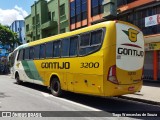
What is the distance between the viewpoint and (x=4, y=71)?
40.7 m

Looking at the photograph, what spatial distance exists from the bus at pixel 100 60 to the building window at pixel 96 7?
1225cm

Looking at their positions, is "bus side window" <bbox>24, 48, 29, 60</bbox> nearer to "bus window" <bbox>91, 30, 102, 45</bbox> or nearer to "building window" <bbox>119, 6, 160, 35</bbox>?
"bus window" <bbox>91, 30, 102, 45</bbox>

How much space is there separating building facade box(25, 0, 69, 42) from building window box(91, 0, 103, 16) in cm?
609

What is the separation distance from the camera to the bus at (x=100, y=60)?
10.0m

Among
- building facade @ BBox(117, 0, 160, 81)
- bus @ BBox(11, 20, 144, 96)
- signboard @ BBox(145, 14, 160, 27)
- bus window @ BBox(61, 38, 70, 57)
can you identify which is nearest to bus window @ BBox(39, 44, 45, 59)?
bus @ BBox(11, 20, 144, 96)

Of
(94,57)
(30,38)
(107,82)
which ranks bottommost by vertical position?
(107,82)

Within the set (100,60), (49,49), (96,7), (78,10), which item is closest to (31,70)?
(49,49)

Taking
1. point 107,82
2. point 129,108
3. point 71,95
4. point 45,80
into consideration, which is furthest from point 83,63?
point 45,80

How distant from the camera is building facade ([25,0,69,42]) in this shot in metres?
33.4

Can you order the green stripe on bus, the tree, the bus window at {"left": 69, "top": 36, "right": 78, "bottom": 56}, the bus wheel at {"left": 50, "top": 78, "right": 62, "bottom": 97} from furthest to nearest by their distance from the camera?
the tree → the green stripe on bus → the bus wheel at {"left": 50, "top": 78, "right": 62, "bottom": 97} → the bus window at {"left": 69, "top": 36, "right": 78, "bottom": 56}

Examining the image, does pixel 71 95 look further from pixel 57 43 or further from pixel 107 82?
pixel 107 82

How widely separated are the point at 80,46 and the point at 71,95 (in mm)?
3362

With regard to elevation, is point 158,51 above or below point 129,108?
above

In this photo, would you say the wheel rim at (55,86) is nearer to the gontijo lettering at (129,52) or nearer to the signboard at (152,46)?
the gontijo lettering at (129,52)
